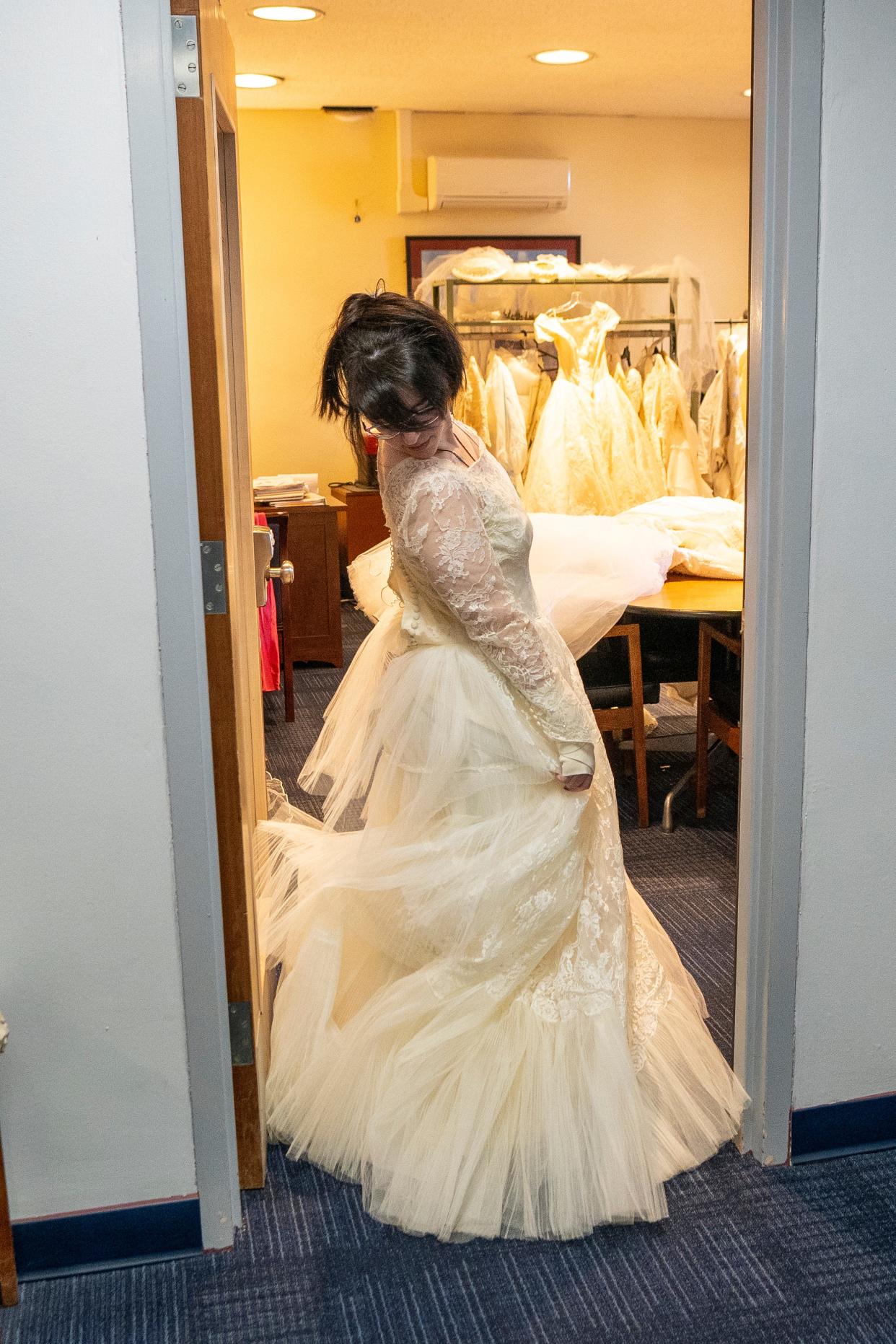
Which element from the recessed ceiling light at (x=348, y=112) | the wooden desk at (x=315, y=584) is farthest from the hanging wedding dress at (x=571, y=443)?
the recessed ceiling light at (x=348, y=112)

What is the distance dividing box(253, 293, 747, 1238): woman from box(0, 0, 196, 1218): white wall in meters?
0.40

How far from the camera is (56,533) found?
1763 millimetres

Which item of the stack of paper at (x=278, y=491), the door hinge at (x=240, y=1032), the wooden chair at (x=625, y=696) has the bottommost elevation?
the door hinge at (x=240, y=1032)

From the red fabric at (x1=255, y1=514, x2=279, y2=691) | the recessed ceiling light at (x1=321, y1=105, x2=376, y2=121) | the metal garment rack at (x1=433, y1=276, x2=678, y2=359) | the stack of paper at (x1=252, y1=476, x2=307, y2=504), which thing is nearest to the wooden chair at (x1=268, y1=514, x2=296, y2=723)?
the stack of paper at (x1=252, y1=476, x2=307, y2=504)

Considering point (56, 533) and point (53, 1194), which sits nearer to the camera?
point (56, 533)

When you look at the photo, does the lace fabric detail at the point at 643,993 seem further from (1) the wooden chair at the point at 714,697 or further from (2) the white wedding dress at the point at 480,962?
(1) the wooden chair at the point at 714,697

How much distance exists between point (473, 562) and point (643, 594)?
177 centimetres

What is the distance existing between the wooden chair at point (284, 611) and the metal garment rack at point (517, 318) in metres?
1.22

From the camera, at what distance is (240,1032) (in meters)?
2.05

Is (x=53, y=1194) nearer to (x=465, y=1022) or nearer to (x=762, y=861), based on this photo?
(x=465, y=1022)

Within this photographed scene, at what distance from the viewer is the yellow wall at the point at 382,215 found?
7.09 metres

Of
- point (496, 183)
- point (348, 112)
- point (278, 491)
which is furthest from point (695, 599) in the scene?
point (348, 112)

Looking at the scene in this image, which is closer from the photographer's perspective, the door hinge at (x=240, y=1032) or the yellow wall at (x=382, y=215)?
the door hinge at (x=240, y=1032)

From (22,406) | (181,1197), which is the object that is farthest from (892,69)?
(181,1197)
